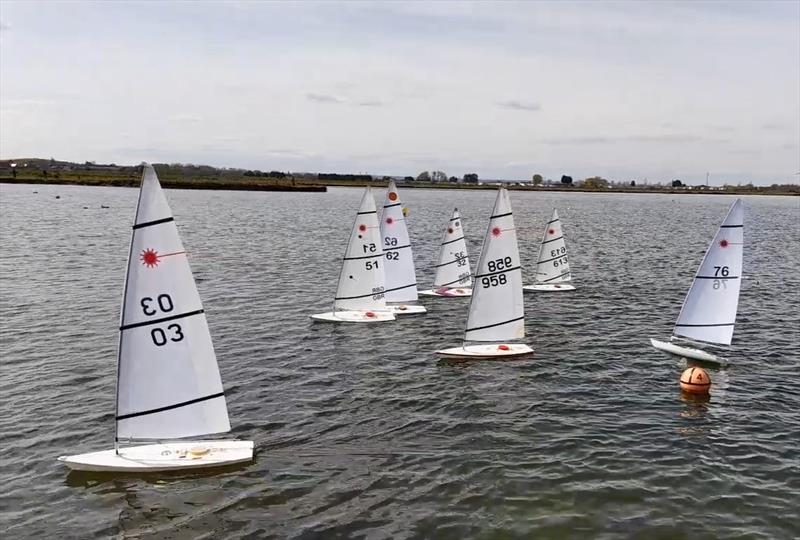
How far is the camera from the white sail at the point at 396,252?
38.6 metres

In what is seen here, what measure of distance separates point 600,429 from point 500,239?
988cm

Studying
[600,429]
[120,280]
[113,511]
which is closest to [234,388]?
[113,511]

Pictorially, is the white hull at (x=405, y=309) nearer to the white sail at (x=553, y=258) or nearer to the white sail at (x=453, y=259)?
the white sail at (x=453, y=259)

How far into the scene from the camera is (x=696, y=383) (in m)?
24.8

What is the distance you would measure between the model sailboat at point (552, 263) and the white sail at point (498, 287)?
17323mm

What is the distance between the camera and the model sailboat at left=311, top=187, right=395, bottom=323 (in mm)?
35062

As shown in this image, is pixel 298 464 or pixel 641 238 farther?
pixel 641 238

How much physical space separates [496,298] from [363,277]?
9.71 metres

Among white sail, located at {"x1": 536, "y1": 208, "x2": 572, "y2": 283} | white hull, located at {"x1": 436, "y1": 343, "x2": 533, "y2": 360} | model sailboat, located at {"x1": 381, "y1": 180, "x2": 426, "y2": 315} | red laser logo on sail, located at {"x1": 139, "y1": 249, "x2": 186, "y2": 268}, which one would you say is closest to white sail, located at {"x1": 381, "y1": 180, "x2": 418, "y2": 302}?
model sailboat, located at {"x1": 381, "y1": 180, "x2": 426, "y2": 315}

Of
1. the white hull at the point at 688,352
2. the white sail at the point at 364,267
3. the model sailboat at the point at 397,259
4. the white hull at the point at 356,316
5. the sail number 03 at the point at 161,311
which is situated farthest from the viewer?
the model sailboat at the point at 397,259

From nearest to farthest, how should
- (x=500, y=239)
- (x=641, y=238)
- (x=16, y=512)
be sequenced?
1. (x=16, y=512)
2. (x=500, y=239)
3. (x=641, y=238)

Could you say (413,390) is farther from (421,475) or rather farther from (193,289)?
(193,289)

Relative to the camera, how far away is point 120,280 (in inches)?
1859

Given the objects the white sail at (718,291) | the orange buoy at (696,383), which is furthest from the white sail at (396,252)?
the orange buoy at (696,383)
